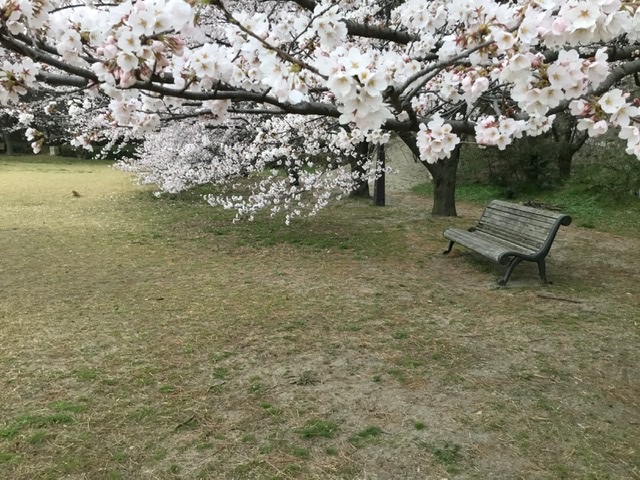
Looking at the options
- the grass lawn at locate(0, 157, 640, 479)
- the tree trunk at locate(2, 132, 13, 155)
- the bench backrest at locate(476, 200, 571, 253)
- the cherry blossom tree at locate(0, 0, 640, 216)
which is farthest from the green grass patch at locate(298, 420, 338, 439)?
the tree trunk at locate(2, 132, 13, 155)

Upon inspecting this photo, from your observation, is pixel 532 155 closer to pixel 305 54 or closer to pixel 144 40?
pixel 305 54

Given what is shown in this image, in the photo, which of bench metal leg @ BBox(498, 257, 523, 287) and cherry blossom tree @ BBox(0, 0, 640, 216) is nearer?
cherry blossom tree @ BBox(0, 0, 640, 216)

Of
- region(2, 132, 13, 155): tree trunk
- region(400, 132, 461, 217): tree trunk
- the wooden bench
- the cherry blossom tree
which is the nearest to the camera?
the cherry blossom tree

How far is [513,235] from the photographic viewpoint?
6.08 metres

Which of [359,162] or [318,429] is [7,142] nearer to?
[359,162]

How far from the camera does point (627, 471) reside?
2.46 meters

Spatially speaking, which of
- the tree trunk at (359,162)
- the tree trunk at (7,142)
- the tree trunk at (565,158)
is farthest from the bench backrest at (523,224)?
the tree trunk at (7,142)

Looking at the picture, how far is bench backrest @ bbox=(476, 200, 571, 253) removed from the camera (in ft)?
17.8

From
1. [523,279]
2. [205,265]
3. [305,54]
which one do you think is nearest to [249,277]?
[205,265]

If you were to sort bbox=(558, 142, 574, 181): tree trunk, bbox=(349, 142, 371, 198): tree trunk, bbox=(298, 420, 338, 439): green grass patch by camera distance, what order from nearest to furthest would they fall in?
bbox=(298, 420, 338, 439): green grass patch, bbox=(349, 142, 371, 198): tree trunk, bbox=(558, 142, 574, 181): tree trunk

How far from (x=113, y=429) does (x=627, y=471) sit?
2522 millimetres

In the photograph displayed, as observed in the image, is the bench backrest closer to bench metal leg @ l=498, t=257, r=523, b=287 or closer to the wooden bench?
the wooden bench

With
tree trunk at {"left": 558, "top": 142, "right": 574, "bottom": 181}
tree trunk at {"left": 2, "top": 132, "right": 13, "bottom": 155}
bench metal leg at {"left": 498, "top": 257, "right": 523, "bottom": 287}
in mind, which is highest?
tree trunk at {"left": 2, "top": 132, "right": 13, "bottom": 155}

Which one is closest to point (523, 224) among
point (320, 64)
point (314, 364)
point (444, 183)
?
point (314, 364)
